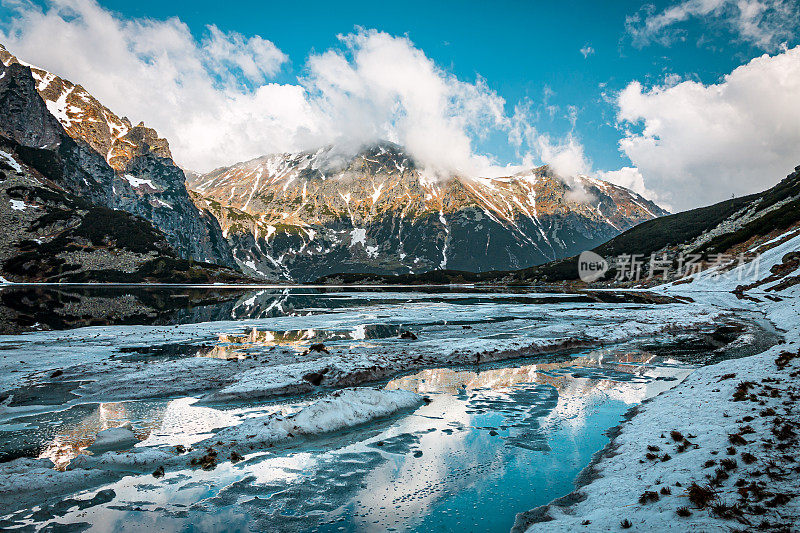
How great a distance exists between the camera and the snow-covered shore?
28.7 feet

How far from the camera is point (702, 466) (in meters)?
11.2

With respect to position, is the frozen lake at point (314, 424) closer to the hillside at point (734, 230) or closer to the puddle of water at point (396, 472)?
the puddle of water at point (396, 472)

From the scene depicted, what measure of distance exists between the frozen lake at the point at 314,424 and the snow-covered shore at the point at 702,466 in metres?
1.38

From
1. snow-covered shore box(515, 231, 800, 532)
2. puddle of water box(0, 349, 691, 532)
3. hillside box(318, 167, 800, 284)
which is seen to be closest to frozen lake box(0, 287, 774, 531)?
puddle of water box(0, 349, 691, 532)

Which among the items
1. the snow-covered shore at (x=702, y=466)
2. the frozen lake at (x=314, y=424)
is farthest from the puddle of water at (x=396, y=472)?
the snow-covered shore at (x=702, y=466)

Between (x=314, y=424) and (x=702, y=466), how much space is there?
46.3 feet

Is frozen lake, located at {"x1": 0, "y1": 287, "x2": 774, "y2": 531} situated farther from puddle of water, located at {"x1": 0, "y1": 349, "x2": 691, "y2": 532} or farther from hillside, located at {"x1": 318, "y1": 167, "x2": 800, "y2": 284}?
hillside, located at {"x1": 318, "y1": 167, "x2": 800, "y2": 284}

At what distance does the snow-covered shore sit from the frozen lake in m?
1.38

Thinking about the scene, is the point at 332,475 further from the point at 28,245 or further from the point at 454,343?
the point at 28,245

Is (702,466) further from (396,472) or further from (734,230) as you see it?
(734,230)

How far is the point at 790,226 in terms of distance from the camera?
352 feet

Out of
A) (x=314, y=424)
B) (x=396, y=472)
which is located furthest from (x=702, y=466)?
(x=314, y=424)

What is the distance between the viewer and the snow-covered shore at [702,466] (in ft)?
28.7

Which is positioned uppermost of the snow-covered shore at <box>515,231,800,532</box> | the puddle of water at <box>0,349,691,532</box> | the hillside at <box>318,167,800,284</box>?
the hillside at <box>318,167,800,284</box>
